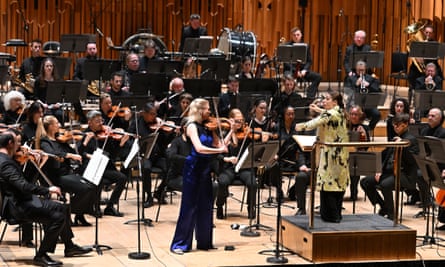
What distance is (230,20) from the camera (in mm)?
18312

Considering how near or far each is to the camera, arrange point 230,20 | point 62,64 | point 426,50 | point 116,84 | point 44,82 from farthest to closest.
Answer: point 230,20 < point 426,50 < point 62,64 < point 44,82 < point 116,84

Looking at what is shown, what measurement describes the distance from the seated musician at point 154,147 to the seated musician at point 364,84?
3648 mm

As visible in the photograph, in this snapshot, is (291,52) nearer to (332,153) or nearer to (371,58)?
(371,58)

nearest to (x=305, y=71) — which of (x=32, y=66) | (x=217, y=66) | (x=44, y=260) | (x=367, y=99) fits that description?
(x=217, y=66)

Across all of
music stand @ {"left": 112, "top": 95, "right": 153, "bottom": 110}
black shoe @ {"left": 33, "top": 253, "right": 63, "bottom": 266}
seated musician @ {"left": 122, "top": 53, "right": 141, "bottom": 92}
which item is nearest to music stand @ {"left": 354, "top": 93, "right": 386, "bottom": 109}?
music stand @ {"left": 112, "top": 95, "right": 153, "bottom": 110}

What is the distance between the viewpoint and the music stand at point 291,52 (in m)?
13.9

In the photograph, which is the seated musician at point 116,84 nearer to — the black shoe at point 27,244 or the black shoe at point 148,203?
the black shoe at point 148,203

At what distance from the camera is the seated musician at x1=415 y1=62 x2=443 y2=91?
13.5 meters

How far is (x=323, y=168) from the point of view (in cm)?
858

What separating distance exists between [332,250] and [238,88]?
4.67 m

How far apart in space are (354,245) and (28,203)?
291cm

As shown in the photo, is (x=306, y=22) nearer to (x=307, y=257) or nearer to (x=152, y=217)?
(x=152, y=217)

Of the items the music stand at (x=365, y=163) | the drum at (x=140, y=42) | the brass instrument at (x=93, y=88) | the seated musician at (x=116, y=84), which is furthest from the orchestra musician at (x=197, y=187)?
the drum at (x=140, y=42)

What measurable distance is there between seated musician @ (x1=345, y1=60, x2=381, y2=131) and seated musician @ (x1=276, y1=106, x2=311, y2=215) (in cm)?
287
